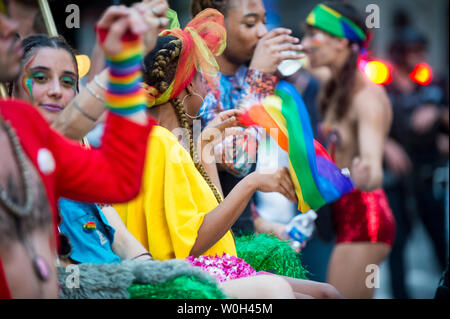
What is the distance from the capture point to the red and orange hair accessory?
2.76m

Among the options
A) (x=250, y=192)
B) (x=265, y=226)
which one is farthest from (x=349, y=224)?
(x=250, y=192)

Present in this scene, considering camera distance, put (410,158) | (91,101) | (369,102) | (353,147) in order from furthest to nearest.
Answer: (410,158), (369,102), (353,147), (91,101)

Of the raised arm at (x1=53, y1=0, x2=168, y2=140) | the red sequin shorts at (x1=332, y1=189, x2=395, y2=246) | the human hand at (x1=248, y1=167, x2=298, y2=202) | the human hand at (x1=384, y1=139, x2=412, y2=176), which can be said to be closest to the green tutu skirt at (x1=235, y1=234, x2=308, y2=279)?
the human hand at (x1=248, y1=167, x2=298, y2=202)

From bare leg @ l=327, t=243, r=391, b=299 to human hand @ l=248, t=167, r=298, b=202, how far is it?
1.98 meters

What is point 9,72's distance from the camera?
154 centimetres

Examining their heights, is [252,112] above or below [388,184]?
above

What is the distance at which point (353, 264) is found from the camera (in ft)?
14.7

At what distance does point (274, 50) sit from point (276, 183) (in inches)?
38.1

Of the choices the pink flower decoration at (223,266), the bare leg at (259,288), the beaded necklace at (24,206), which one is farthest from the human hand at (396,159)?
the beaded necklace at (24,206)

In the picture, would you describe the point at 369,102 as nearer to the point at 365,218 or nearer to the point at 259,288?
the point at 365,218

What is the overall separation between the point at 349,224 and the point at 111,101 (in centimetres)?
323


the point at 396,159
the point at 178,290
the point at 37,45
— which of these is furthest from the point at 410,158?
the point at 178,290

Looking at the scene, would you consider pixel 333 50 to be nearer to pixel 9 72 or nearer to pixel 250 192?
pixel 250 192

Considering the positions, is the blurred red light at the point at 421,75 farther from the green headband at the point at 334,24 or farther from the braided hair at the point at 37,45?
the braided hair at the point at 37,45
